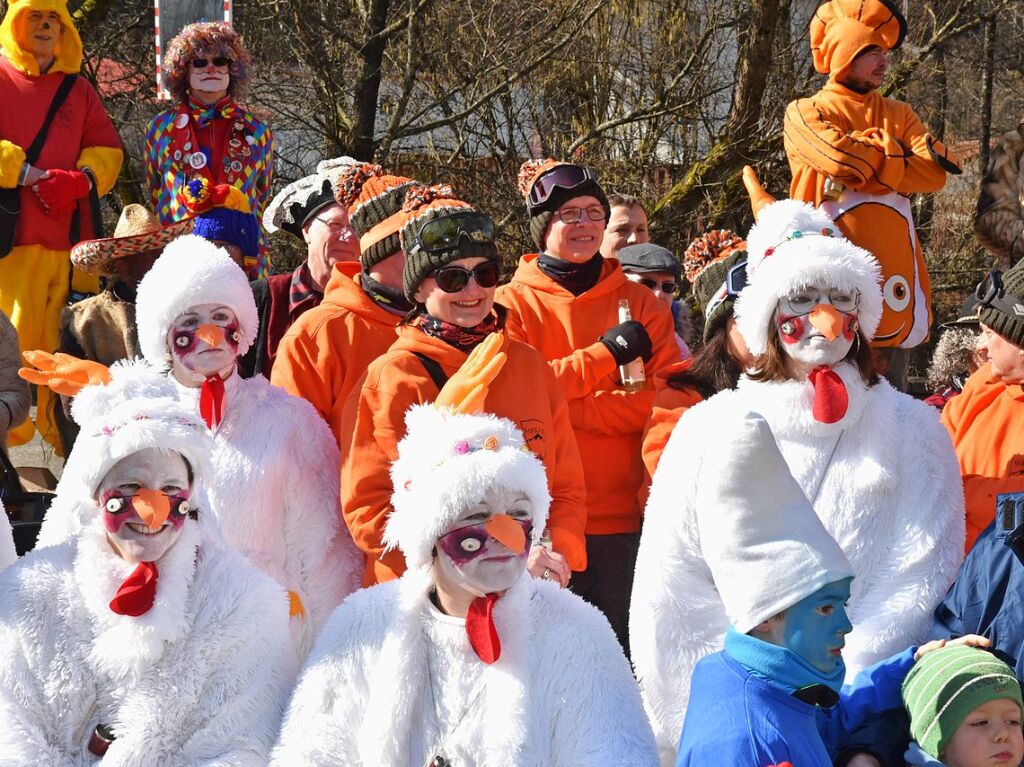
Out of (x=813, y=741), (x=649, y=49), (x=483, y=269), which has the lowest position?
(x=813, y=741)

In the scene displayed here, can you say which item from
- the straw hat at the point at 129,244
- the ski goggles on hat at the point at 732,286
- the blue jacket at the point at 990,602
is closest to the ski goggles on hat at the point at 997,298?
the ski goggles on hat at the point at 732,286

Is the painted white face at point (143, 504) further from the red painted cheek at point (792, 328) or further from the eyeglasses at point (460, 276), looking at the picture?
the red painted cheek at point (792, 328)

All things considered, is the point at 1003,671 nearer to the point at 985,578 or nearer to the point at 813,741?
the point at 985,578

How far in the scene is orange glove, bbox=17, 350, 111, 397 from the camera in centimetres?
363

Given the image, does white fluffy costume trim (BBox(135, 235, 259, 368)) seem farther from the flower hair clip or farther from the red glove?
the red glove

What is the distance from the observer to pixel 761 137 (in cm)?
931

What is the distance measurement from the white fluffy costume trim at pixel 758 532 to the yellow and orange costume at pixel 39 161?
414 cm

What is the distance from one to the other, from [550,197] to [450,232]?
102 centimetres

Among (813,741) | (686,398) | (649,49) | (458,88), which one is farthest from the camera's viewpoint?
(649,49)

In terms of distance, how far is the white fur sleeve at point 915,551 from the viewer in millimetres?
3701

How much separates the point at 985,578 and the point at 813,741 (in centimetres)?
83

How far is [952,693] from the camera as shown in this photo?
3330 millimetres

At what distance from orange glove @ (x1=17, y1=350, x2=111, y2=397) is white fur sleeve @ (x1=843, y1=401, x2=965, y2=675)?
2.03 meters

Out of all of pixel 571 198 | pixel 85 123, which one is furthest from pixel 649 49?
pixel 571 198
